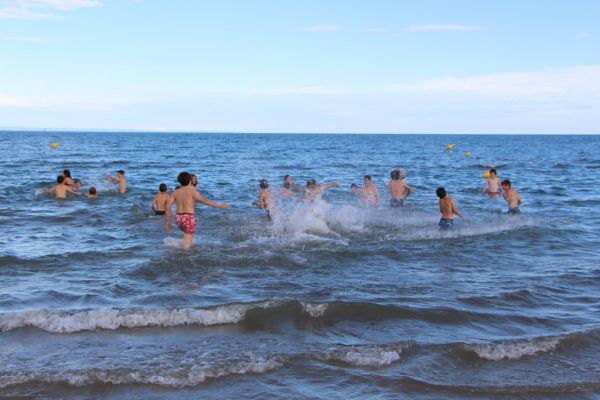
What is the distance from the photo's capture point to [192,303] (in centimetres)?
782

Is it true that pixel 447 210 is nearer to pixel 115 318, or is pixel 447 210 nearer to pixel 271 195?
pixel 271 195

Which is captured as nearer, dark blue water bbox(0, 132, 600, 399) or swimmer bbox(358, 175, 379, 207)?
Result: dark blue water bbox(0, 132, 600, 399)

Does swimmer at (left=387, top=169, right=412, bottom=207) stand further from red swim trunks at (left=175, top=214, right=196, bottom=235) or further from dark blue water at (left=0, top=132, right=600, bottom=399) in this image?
red swim trunks at (left=175, top=214, right=196, bottom=235)

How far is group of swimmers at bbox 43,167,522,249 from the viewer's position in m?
10.5

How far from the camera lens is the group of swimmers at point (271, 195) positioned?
34.5 feet

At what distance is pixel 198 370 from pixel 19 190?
63.2 ft

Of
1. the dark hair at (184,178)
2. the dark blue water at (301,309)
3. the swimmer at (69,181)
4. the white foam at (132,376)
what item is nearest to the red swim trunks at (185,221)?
the dark blue water at (301,309)

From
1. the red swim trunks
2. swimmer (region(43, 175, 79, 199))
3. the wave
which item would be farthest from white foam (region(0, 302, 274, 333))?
swimmer (region(43, 175, 79, 199))

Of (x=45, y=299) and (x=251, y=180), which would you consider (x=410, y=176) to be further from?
(x=45, y=299)

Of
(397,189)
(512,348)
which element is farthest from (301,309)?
(397,189)

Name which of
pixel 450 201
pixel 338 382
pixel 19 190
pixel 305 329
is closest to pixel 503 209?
pixel 450 201

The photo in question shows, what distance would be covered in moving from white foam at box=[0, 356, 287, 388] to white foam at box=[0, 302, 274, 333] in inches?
51.1

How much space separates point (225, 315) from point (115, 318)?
4.25ft

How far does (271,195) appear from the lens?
611 inches
